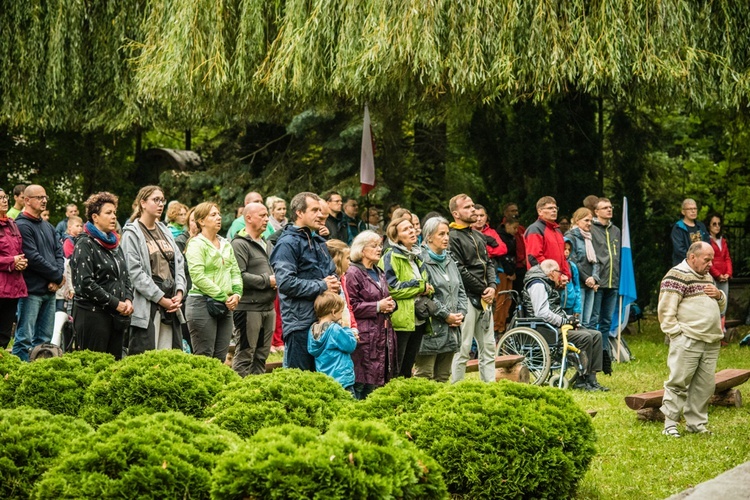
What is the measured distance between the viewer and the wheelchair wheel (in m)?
10.8

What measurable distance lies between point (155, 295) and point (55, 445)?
3.12m

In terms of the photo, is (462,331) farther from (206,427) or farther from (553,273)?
(206,427)

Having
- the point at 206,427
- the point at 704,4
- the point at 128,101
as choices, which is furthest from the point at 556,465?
the point at 128,101

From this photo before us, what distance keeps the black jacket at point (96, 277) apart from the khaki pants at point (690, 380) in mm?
4502

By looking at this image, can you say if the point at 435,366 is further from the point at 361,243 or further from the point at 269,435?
the point at 269,435

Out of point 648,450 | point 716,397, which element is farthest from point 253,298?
point 716,397

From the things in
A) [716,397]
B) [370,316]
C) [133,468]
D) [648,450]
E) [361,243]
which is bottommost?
[648,450]

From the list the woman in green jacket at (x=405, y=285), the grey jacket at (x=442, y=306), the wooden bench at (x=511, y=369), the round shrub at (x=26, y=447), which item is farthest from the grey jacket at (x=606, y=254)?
the round shrub at (x=26, y=447)

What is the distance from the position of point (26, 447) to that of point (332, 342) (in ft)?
9.69

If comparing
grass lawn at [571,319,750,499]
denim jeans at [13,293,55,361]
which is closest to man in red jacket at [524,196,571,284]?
grass lawn at [571,319,750,499]

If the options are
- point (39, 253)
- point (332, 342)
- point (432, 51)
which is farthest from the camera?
point (432, 51)

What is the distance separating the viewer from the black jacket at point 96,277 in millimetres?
7949

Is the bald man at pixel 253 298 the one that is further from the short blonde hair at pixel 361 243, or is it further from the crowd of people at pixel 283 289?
the short blonde hair at pixel 361 243

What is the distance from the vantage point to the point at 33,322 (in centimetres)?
1082
